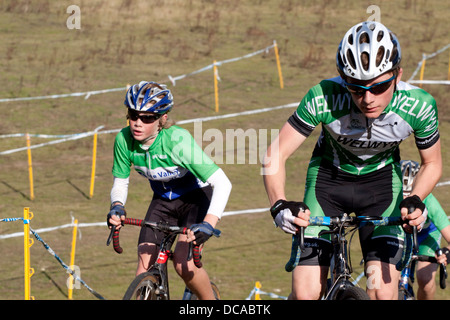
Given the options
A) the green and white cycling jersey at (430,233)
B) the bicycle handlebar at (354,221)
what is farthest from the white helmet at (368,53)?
the green and white cycling jersey at (430,233)

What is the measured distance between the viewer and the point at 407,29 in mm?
25781

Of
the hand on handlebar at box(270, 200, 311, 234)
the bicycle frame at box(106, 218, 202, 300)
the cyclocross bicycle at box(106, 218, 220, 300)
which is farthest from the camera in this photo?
the bicycle frame at box(106, 218, 202, 300)

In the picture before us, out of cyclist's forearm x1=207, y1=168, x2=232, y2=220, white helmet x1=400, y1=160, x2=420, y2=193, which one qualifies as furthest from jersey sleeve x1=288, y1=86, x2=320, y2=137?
white helmet x1=400, y1=160, x2=420, y2=193

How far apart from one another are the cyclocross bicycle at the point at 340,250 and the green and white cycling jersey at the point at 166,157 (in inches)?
57.3

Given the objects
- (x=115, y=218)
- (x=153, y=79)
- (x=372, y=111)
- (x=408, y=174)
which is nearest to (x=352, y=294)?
(x=372, y=111)

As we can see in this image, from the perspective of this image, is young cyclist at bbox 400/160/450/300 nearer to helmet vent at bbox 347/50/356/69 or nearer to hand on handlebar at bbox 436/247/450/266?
hand on handlebar at bbox 436/247/450/266

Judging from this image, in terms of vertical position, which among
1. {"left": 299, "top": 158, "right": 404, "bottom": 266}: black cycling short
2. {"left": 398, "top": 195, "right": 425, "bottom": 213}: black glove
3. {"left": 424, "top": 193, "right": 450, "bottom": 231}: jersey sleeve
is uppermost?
{"left": 424, "top": 193, "right": 450, "bottom": 231}: jersey sleeve

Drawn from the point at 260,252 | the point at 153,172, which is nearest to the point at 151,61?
the point at 260,252

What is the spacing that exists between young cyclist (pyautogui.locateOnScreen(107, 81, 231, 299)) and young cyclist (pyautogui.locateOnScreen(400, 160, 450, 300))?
2087 millimetres

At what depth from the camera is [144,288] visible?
6555 mm

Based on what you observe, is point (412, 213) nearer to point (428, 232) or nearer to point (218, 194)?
point (218, 194)

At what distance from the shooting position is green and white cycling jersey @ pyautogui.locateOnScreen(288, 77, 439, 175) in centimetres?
596

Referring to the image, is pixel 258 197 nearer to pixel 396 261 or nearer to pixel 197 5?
pixel 396 261

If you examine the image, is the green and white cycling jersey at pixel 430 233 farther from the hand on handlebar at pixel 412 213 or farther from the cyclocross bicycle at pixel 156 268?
the cyclocross bicycle at pixel 156 268
